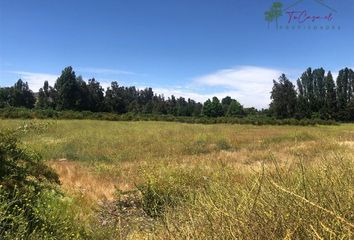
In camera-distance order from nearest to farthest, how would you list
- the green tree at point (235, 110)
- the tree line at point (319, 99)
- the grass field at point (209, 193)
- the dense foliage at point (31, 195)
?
the grass field at point (209, 193) < the dense foliage at point (31, 195) < the tree line at point (319, 99) < the green tree at point (235, 110)

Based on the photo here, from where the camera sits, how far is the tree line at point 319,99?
303 ft

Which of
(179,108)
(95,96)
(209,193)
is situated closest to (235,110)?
(179,108)

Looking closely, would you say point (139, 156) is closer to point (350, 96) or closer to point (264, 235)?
point (264, 235)

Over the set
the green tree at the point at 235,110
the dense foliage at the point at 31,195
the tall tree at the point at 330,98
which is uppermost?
the tall tree at the point at 330,98

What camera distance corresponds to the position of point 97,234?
6395 mm

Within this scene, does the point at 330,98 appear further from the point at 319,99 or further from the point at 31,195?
the point at 31,195

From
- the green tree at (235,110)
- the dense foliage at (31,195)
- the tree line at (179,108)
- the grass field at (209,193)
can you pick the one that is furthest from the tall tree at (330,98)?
the dense foliage at (31,195)

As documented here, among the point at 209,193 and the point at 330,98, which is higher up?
the point at 330,98

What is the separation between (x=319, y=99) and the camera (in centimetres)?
9912

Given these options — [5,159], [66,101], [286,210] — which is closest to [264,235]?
[286,210]

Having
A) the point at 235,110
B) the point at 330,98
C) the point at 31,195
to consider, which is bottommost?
the point at 31,195

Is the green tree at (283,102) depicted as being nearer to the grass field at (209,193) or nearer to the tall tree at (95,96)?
the tall tree at (95,96)

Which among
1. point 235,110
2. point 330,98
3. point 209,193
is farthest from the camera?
point 235,110

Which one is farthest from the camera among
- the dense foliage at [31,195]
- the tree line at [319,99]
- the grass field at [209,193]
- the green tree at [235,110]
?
the green tree at [235,110]
